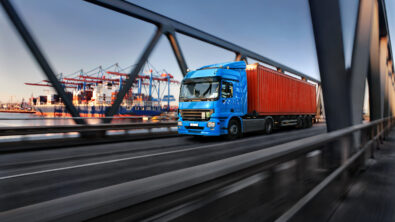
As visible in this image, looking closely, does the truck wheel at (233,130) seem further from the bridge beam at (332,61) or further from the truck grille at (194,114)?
the bridge beam at (332,61)

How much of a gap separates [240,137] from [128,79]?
5.86 meters

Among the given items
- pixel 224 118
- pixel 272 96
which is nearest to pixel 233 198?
pixel 224 118

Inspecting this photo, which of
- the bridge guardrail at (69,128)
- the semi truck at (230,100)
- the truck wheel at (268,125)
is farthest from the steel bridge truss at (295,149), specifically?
the truck wheel at (268,125)

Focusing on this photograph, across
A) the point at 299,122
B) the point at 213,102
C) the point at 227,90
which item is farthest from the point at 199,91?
the point at 299,122

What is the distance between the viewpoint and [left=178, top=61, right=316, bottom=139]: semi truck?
1050 cm

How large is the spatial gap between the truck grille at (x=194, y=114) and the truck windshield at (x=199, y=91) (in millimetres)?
515

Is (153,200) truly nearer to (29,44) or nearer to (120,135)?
(29,44)

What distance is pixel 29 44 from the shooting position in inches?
336

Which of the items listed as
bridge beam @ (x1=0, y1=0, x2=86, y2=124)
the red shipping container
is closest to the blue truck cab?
the red shipping container

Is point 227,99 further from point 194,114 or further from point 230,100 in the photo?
point 194,114

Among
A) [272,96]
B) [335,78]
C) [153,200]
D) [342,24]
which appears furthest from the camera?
[272,96]

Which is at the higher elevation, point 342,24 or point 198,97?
point 342,24

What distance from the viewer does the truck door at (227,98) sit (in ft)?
34.8

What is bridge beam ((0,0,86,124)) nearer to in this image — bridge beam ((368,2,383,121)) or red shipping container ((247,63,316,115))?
red shipping container ((247,63,316,115))
